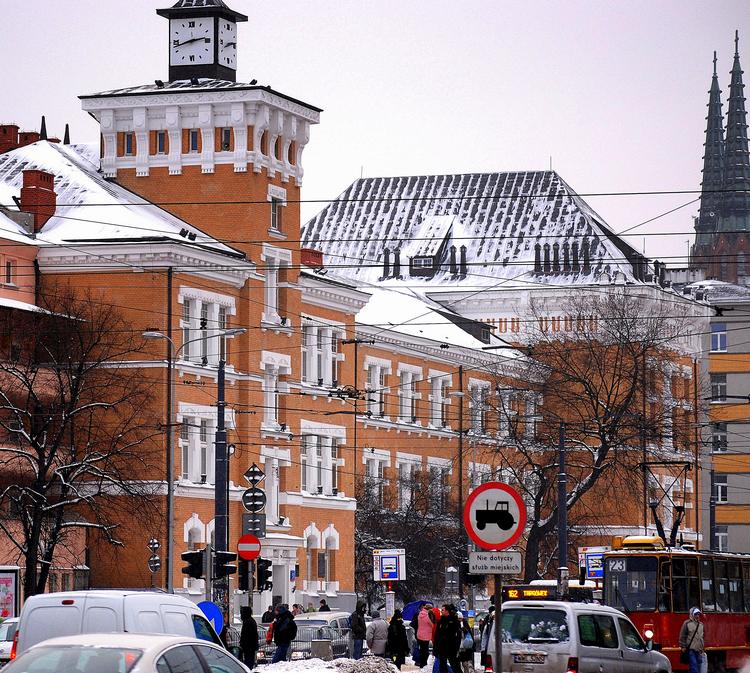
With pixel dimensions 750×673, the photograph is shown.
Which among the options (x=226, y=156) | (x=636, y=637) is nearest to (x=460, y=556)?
(x=226, y=156)

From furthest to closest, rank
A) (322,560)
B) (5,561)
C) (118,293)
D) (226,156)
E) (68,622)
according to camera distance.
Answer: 1. (322,560)
2. (226,156)
3. (118,293)
4. (5,561)
5. (68,622)

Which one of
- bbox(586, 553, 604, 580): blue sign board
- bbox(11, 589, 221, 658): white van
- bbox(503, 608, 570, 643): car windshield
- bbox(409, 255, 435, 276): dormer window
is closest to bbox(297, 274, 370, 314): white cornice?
bbox(586, 553, 604, 580): blue sign board

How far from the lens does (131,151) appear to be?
77.8 meters

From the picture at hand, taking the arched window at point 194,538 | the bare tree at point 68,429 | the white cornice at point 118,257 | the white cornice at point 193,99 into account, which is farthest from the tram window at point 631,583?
the white cornice at point 193,99

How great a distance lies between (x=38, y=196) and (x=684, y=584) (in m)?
34.3

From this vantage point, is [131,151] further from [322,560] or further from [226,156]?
[322,560]

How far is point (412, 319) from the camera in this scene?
107m

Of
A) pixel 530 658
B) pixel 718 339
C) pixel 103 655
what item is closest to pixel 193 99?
pixel 530 658

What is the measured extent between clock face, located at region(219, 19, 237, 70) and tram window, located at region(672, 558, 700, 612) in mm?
39706

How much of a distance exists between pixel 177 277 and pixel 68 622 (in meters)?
48.4

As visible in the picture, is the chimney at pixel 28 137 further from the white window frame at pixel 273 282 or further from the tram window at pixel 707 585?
the tram window at pixel 707 585

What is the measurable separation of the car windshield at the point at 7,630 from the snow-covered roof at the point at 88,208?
98.4 feet

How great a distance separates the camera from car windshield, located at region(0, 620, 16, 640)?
41.0m

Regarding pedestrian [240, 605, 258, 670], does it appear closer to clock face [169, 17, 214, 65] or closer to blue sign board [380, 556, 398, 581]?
blue sign board [380, 556, 398, 581]
